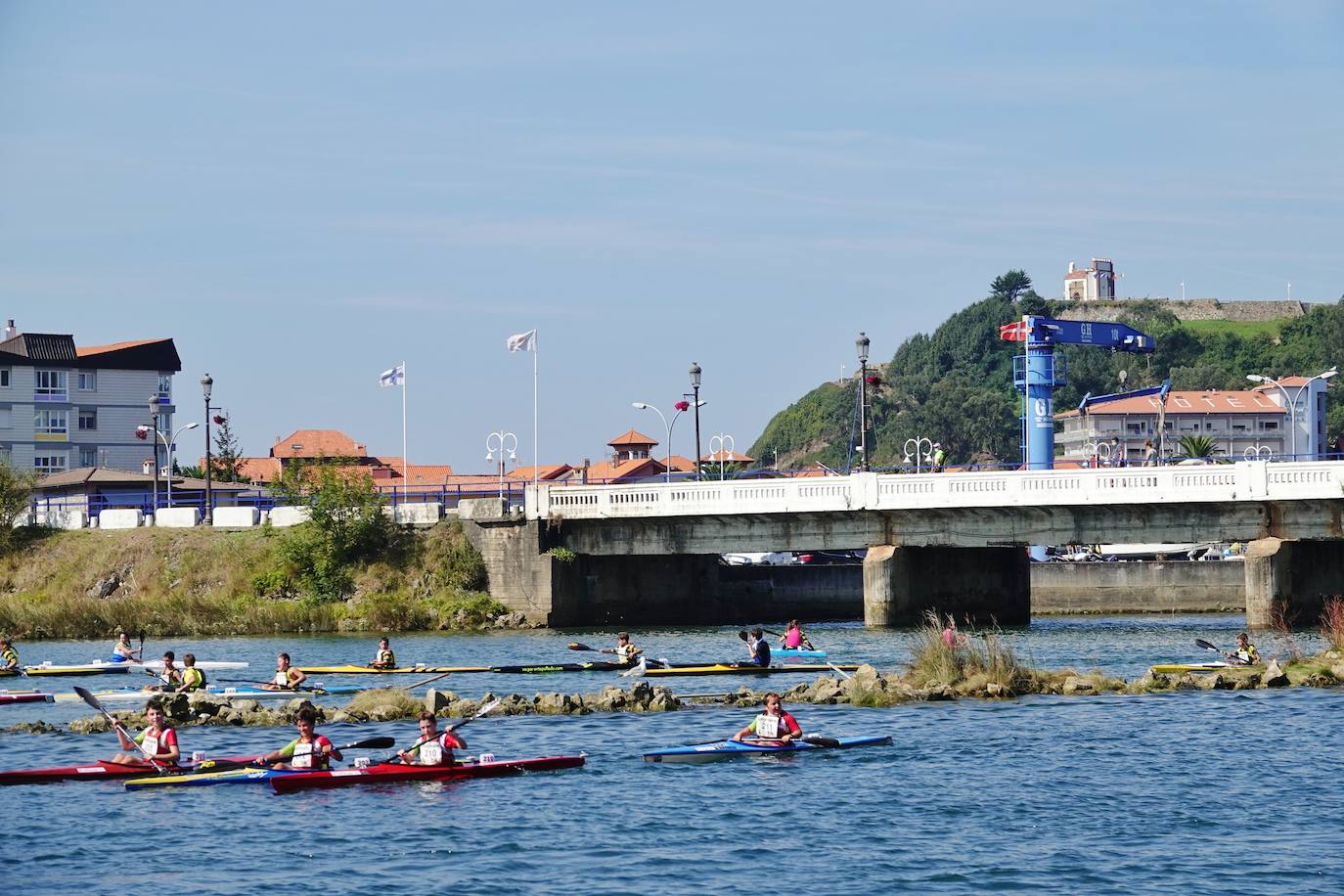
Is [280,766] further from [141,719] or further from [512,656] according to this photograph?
[512,656]

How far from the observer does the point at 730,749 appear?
3266cm

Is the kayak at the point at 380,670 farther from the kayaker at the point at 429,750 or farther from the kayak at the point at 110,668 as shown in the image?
the kayaker at the point at 429,750

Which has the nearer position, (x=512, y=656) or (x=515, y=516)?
(x=512, y=656)

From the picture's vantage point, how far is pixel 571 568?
67.0 m

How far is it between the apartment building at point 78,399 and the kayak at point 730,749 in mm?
84312

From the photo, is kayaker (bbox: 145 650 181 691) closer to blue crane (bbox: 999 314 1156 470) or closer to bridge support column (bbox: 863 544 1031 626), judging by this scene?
bridge support column (bbox: 863 544 1031 626)

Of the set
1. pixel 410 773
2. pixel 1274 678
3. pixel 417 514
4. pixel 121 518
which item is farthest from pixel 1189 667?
pixel 121 518

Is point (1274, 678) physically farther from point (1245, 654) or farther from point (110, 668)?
point (110, 668)

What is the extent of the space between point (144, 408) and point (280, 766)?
296 ft

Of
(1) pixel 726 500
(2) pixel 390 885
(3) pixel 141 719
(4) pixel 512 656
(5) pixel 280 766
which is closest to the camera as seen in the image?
(2) pixel 390 885

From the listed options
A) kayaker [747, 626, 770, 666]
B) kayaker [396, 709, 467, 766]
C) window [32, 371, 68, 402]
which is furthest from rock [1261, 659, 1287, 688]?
window [32, 371, 68, 402]

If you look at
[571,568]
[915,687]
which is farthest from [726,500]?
[915,687]

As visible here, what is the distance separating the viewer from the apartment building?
10975 centimetres

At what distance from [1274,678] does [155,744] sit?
2538 cm
